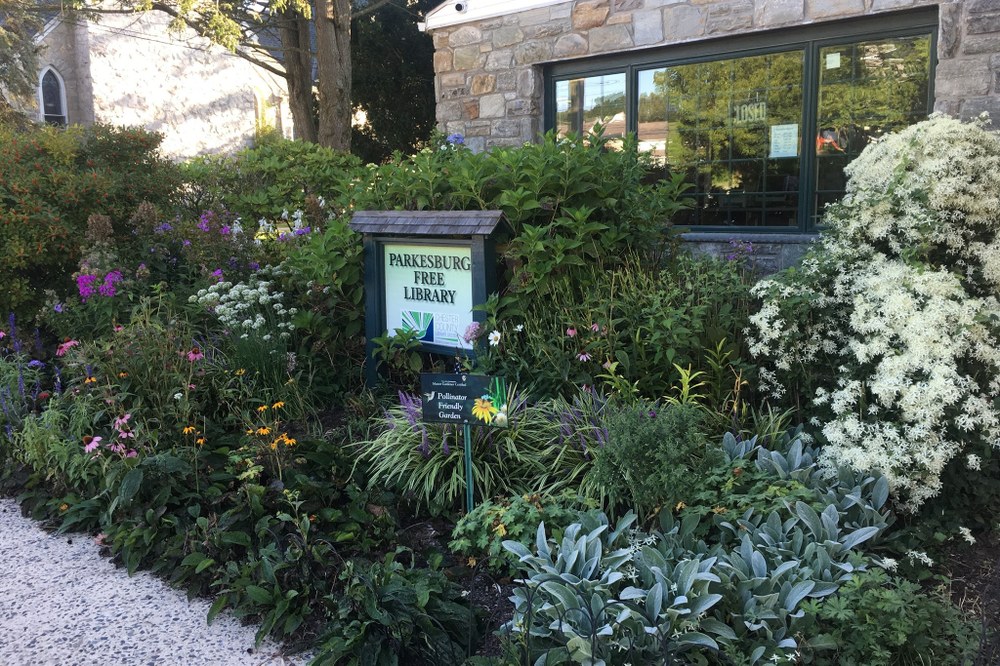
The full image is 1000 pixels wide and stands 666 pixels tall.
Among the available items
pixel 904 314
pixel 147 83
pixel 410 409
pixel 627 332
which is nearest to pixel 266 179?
pixel 410 409

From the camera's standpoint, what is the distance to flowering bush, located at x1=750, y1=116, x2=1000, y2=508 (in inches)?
116

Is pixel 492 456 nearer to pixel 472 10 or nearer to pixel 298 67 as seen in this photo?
pixel 472 10

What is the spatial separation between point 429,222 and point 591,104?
418cm

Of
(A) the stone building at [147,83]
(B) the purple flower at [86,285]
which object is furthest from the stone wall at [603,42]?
(A) the stone building at [147,83]

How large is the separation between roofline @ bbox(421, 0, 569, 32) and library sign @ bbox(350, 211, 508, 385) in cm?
425

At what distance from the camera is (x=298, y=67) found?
1246 centimetres

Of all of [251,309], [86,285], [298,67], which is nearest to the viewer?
[251,309]

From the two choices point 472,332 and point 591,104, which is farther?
point 591,104

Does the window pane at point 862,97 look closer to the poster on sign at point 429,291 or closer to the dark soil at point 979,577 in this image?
the poster on sign at point 429,291

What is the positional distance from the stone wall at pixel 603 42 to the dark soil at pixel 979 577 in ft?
12.4

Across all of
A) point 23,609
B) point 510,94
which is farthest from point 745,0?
point 23,609

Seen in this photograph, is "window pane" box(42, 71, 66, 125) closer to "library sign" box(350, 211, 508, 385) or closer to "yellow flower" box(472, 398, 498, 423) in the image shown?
"library sign" box(350, 211, 508, 385)

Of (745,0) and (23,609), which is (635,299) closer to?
(23,609)

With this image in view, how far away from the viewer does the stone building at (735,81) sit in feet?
19.5
